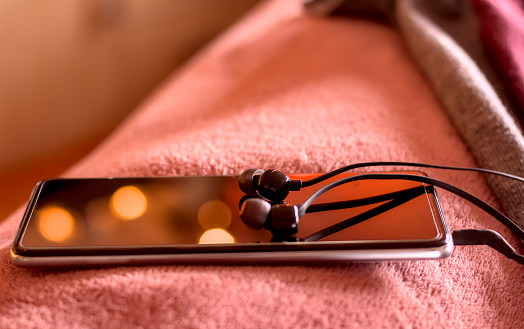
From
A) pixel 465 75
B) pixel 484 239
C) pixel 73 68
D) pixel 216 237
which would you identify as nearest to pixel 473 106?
pixel 465 75

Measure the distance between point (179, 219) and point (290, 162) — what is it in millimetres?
112

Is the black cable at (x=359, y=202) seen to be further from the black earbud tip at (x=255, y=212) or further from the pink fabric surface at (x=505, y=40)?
the pink fabric surface at (x=505, y=40)

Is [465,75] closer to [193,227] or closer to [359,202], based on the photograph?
[359,202]

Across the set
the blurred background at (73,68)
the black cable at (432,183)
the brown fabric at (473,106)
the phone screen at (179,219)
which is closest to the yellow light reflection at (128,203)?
the phone screen at (179,219)

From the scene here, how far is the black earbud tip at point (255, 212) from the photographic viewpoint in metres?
0.30

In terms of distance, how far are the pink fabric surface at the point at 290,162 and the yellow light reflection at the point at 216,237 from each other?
0.06ft

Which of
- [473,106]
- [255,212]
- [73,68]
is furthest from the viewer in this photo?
[73,68]

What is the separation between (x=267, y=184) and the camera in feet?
1.09

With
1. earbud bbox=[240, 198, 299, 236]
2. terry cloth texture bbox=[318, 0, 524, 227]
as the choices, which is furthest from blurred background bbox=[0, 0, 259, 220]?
earbud bbox=[240, 198, 299, 236]

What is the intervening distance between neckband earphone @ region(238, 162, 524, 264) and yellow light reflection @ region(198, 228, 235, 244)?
17 mm

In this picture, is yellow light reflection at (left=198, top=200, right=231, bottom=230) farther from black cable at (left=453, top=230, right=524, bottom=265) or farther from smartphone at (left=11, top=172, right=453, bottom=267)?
black cable at (left=453, top=230, right=524, bottom=265)

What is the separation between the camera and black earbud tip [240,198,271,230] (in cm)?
30

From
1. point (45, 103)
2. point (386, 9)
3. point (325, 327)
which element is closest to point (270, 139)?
point (325, 327)

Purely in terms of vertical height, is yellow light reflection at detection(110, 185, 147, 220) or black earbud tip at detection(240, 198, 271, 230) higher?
yellow light reflection at detection(110, 185, 147, 220)
